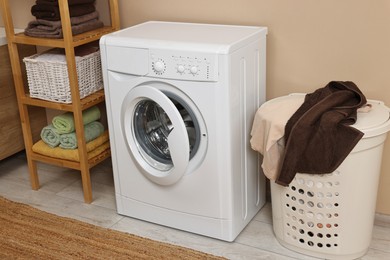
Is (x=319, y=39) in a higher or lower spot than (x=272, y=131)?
higher

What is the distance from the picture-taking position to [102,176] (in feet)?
9.54

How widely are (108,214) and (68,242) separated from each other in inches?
10.9

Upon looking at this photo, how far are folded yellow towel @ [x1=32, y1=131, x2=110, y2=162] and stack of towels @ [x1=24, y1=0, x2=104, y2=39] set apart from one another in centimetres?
53

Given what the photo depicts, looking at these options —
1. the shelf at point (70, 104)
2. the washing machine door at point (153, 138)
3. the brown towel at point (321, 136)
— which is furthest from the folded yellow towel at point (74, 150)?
the brown towel at point (321, 136)

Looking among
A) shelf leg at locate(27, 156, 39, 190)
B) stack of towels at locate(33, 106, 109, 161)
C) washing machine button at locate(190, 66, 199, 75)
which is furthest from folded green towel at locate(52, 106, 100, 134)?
washing machine button at locate(190, 66, 199, 75)

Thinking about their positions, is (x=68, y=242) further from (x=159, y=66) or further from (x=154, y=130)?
(x=159, y=66)

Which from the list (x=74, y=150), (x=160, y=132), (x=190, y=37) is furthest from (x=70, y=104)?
(x=190, y=37)

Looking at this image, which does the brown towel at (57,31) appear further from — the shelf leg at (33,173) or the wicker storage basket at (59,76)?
the shelf leg at (33,173)

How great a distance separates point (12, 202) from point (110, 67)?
92 centimetres

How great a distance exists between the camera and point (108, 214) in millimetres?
2543

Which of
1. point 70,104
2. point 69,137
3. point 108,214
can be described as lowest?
point 108,214

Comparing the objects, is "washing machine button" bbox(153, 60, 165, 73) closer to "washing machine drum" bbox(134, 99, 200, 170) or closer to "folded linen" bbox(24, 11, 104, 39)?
"washing machine drum" bbox(134, 99, 200, 170)

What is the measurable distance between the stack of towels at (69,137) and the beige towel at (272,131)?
0.88 metres

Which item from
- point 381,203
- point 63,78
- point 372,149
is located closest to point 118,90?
point 63,78
